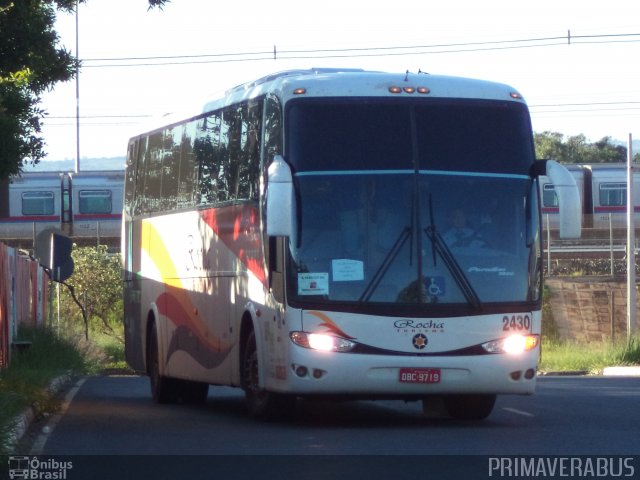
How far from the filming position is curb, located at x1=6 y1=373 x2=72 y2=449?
34.7 ft

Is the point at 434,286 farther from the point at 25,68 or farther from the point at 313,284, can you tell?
the point at 25,68

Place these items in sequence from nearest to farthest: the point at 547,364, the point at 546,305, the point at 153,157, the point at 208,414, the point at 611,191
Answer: the point at 208,414 < the point at 153,157 < the point at 547,364 < the point at 546,305 < the point at 611,191

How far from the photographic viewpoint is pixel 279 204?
41.6ft

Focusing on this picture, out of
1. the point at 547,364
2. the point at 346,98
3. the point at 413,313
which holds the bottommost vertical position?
the point at 547,364

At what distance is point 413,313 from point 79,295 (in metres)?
31.6

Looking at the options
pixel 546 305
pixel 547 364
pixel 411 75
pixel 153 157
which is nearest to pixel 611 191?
pixel 546 305

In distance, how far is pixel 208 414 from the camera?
52.5 feet

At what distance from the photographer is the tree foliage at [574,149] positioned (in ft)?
282

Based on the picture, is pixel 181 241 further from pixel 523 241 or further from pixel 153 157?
pixel 523 241

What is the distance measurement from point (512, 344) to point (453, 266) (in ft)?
3.16

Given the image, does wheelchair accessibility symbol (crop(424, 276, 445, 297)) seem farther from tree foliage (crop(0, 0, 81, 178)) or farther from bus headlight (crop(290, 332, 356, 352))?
tree foliage (crop(0, 0, 81, 178))

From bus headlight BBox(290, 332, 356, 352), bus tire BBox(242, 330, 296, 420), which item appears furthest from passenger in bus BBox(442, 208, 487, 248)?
bus tire BBox(242, 330, 296, 420)

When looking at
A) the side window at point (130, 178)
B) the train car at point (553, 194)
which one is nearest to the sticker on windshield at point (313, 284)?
the side window at point (130, 178)

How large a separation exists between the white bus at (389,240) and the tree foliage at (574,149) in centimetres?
7173
